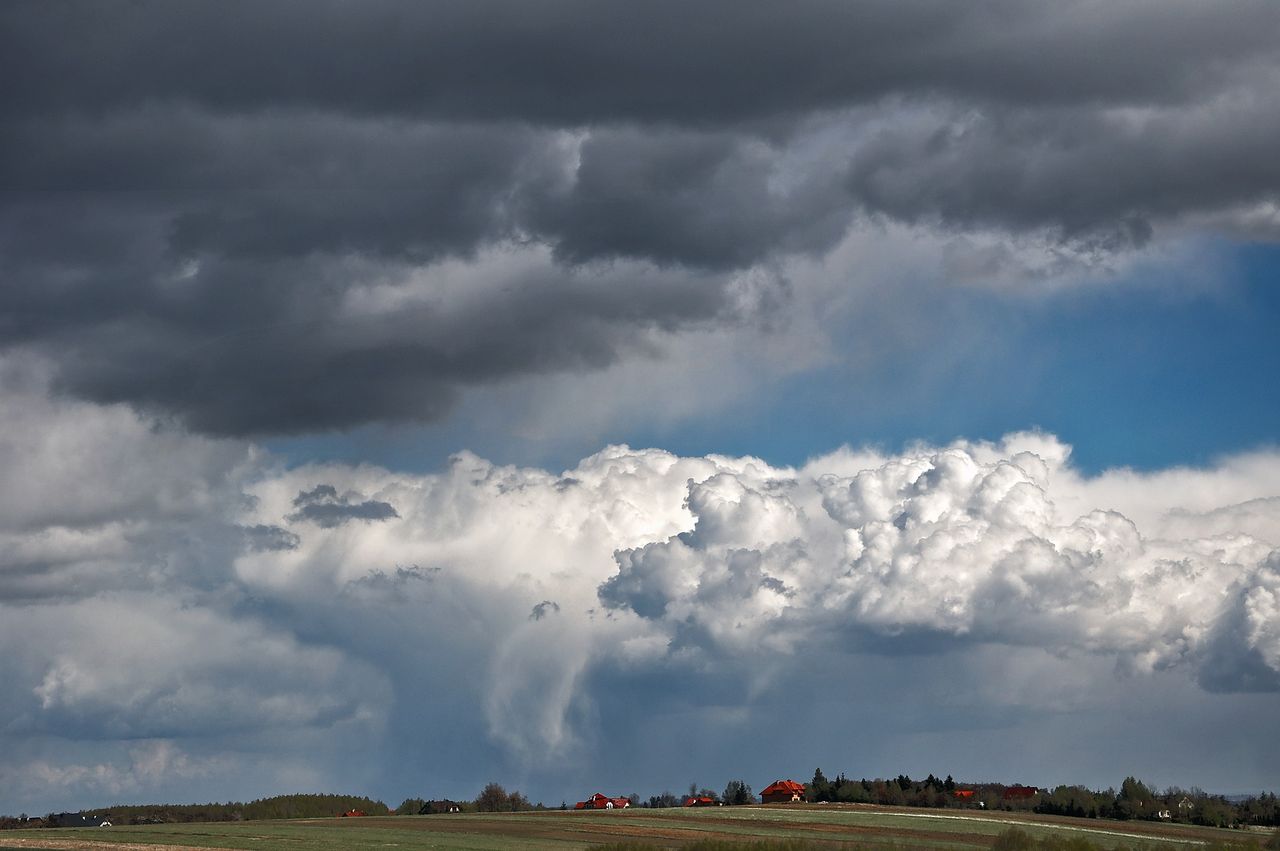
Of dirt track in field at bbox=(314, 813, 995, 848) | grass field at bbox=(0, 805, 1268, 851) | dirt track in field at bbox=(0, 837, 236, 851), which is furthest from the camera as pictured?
dirt track in field at bbox=(314, 813, 995, 848)

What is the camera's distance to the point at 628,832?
445ft

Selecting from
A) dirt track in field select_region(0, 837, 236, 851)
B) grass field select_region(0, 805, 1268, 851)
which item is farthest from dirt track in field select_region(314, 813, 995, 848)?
dirt track in field select_region(0, 837, 236, 851)

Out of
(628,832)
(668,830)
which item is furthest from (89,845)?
(668,830)

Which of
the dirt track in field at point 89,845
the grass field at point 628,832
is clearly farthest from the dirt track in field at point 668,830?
the dirt track in field at point 89,845

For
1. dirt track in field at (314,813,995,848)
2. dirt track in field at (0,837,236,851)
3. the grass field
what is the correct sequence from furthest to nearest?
dirt track in field at (314,813,995,848) → the grass field → dirt track in field at (0,837,236,851)

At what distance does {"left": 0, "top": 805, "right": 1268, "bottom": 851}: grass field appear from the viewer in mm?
113750

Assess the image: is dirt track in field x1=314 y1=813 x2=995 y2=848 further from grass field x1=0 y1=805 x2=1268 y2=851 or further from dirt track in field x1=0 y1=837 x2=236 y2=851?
dirt track in field x1=0 y1=837 x2=236 y2=851

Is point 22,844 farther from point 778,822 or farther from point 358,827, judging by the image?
point 778,822

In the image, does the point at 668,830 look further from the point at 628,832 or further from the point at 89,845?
the point at 89,845

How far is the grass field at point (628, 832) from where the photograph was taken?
11375 cm

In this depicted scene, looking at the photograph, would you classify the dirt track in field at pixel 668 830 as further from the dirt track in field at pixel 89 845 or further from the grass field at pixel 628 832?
the dirt track in field at pixel 89 845

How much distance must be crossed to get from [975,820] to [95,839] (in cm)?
11050

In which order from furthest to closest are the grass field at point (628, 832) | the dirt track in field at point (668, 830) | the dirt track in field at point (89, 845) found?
1. the dirt track in field at point (668, 830)
2. the grass field at point (628, 832)
3. the dirt track in field at point (89, 845)

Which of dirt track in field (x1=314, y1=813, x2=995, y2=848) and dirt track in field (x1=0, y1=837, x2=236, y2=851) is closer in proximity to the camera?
dirt track in field (x1=0, y1=837, x2=236, y2=851)
